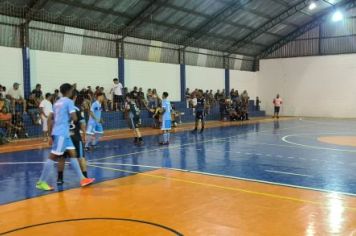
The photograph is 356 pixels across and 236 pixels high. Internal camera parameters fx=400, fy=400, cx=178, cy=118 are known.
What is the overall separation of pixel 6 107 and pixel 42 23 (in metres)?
5.54

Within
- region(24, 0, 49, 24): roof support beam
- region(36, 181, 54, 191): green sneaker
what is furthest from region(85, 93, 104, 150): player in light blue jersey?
region(24, 0, 49, 24): roof support beam

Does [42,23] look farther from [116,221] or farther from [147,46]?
[116,221]

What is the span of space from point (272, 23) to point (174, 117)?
544 inches

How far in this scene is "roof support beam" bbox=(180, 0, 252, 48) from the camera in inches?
1052

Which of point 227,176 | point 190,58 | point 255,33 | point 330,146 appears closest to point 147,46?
point 190,58

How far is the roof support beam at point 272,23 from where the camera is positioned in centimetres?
3012

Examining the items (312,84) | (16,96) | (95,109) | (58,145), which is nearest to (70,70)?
(16,96)

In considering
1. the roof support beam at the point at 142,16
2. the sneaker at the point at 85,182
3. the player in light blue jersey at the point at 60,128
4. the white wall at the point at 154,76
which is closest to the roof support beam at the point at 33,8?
the roof support beam at the point at 142,16

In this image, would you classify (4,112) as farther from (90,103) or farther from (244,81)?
(244,81)

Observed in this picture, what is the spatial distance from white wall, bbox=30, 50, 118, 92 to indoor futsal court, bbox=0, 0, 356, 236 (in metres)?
0.07

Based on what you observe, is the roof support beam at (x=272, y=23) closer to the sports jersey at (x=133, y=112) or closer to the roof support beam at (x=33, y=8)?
the roof support beam at (x=33, y=8)

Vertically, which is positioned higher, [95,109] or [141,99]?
[141,99]

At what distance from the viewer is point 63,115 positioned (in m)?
7.81

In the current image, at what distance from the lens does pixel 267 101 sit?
125 ft
